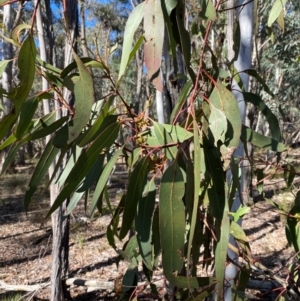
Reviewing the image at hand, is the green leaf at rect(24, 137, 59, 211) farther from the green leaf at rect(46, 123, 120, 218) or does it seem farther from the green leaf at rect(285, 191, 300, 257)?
the green leaf at rect(285, 191, 300, 257)

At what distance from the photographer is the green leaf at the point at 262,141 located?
2.53 ft

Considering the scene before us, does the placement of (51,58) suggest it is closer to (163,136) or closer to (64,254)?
(64,254)

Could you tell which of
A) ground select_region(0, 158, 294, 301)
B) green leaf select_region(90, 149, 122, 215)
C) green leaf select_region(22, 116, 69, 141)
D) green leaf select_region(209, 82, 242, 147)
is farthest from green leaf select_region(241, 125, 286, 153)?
ground select_region(0, 158, 294, 301)

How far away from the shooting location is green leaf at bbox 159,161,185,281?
586 mm

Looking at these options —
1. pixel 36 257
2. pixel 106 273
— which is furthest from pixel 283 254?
pixel 36 257

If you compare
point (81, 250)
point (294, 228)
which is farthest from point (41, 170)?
point (81, 250)

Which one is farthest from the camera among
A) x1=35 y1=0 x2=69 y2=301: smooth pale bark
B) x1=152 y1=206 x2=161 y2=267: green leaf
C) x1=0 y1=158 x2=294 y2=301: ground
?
x1=0 y1=158 x2=294 y2=301: ground

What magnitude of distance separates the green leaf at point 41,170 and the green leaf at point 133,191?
0.21 meters

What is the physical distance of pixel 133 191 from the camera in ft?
2.35

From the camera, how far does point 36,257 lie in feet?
12.0

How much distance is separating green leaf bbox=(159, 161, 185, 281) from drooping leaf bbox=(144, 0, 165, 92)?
154 mm

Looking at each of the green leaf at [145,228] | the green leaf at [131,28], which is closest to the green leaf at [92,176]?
the green leaf at [145,228]

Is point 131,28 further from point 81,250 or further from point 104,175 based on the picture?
point 81,250

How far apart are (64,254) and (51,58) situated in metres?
1.83
